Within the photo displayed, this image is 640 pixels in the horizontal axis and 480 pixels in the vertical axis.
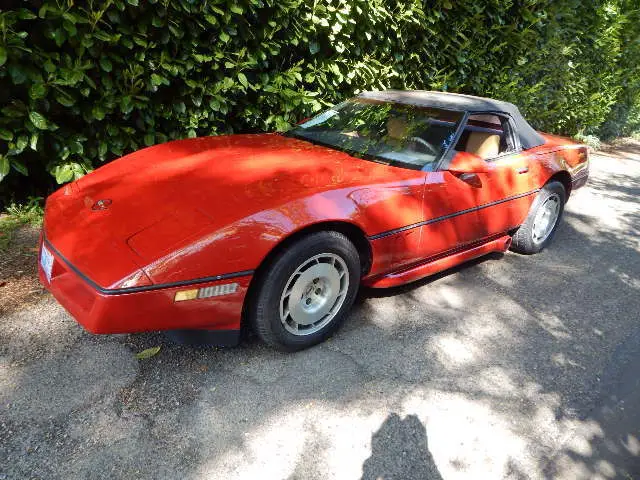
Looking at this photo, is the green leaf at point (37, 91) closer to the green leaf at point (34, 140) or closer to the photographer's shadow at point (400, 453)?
the green leaf at point (34, 140)

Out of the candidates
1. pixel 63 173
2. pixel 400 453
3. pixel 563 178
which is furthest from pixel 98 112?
pixel 563 178

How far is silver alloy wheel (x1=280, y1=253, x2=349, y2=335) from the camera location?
2.31 metres

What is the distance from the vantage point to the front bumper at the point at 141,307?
72.8 inches

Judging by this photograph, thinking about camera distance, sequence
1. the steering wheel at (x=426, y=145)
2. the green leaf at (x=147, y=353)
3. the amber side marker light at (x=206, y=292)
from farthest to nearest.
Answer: the steering wheel at (x=426, y=145)
the green leaf at (x=147, y=353)
the amber side marker light at (x=206, y=292)

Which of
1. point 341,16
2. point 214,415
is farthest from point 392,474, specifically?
point 341,16

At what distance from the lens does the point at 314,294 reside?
2.46m

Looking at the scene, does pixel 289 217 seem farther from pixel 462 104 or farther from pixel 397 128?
pixel 462 104

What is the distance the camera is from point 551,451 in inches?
80.8

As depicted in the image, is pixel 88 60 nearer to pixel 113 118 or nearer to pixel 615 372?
pixel 113 118

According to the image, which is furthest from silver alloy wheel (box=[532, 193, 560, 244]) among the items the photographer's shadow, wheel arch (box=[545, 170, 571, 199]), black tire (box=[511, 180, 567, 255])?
the photographer's shadow

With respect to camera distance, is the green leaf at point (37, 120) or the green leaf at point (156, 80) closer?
the green leaf at point (37, 120)

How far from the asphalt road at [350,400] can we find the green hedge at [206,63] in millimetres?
1518

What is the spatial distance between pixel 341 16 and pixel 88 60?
237 cm

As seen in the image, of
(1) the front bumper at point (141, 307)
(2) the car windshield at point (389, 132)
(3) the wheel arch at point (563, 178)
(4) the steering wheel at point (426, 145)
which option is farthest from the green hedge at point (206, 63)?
(3) the wheel arch at point (563, 178)
